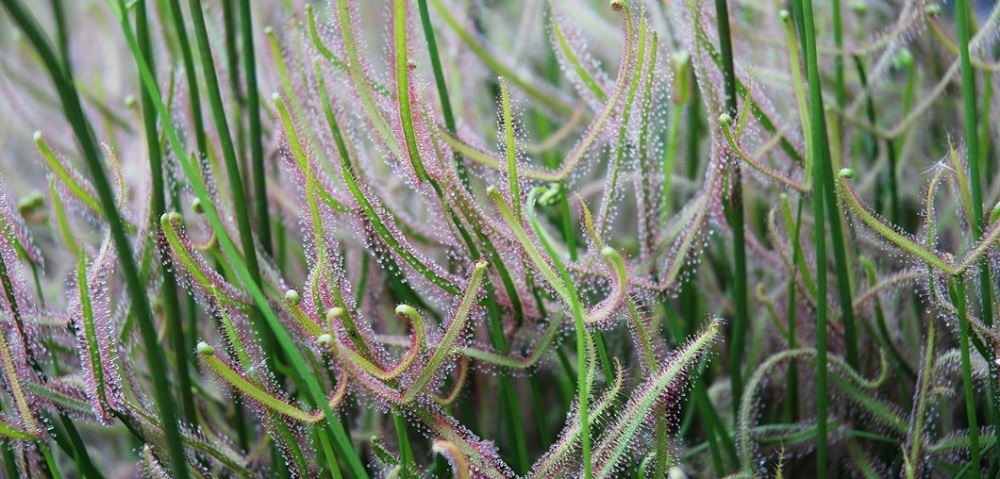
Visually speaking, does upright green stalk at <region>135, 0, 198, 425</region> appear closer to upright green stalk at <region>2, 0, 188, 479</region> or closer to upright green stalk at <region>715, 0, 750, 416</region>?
upright green stalk at <region>2, 0, 188, 479</region>

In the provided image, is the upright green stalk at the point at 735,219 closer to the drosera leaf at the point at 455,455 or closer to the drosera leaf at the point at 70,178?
the drosera leaf at the point at 455,455

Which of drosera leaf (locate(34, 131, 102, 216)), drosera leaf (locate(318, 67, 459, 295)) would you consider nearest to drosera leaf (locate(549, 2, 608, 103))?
drosera leaf (locate(318, 67, 459, 295))

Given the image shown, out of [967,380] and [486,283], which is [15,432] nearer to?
[486,283]

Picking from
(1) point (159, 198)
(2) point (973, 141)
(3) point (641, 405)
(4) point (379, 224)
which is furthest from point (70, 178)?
(2) point (973, 141)

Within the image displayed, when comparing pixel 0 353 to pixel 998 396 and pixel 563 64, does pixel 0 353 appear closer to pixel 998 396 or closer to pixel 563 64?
pixel 563 64

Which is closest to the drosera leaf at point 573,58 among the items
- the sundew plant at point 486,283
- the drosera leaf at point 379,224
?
the sundew plant at point 486,283

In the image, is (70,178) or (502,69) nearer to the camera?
(70,178)
